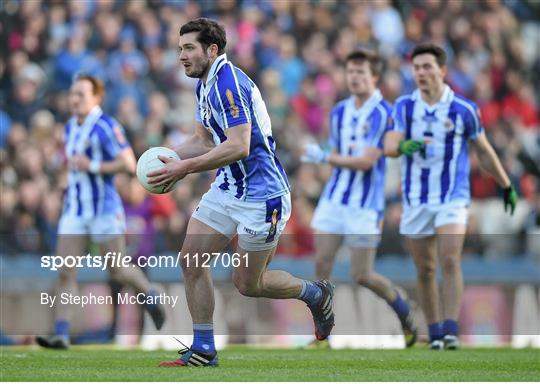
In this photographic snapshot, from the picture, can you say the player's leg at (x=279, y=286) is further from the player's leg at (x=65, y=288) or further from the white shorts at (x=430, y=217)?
the player's leg at (x=65, y=288)

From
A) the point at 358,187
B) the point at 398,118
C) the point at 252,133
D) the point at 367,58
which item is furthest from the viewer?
the point at 367,58

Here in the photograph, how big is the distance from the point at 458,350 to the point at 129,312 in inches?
148

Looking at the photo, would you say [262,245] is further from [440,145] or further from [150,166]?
[440,145]

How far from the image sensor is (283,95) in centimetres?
1841

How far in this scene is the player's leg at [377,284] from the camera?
12.0m

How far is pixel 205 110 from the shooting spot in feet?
28.4

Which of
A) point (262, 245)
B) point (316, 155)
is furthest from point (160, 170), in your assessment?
point (316, 155)

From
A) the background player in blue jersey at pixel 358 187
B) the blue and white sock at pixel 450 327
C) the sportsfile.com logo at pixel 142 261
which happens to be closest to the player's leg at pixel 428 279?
the blue and white sock at pixel 450 327

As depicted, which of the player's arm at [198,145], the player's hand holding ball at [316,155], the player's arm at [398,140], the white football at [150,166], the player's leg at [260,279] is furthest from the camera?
the player's hand holding ball at [316,155]

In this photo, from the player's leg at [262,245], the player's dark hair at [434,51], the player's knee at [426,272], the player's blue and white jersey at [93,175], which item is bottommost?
the player's knee at [426,272]

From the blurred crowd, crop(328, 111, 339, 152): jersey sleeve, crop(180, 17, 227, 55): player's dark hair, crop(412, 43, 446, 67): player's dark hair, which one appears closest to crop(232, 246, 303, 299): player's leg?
crop(180, 17, 227, 55): player's dark hair

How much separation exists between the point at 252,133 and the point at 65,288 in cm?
400

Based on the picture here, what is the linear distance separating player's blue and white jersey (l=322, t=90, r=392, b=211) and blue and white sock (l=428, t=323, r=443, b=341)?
122cm

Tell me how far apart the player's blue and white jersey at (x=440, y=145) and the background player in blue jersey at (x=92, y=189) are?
266 cm
